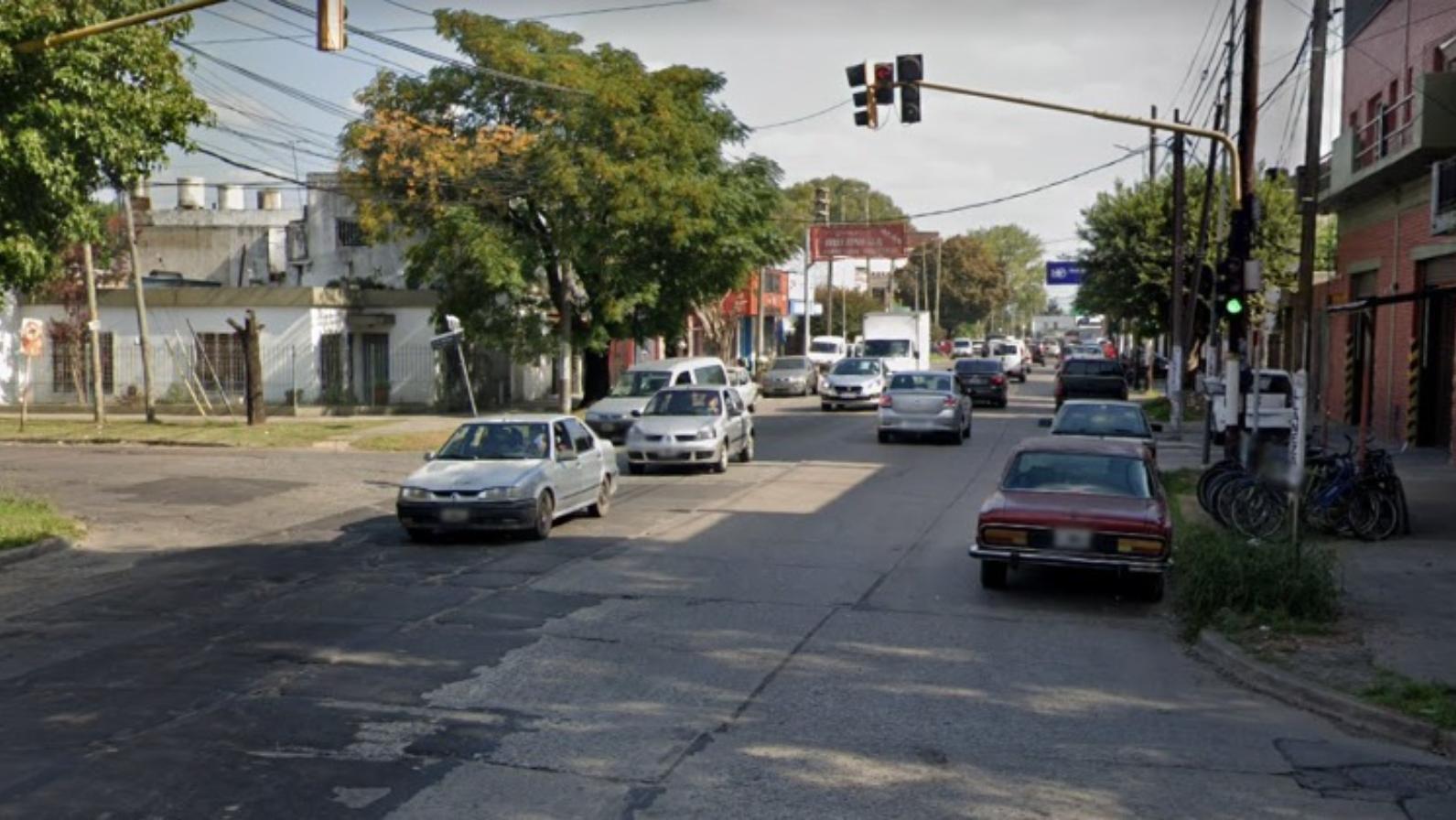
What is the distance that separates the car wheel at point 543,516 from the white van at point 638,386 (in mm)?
12065

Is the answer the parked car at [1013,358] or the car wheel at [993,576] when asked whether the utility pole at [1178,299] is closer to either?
the car wheel at [993,576]

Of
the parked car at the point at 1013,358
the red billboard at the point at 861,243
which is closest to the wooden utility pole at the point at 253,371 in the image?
the parked car at the point at 1013,358

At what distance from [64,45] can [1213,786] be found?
1513cm

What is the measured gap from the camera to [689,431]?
78.5ft

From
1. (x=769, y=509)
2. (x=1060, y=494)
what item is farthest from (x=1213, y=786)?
(x=769, y=509)

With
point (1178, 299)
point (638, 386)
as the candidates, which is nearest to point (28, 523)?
point (638, 386)

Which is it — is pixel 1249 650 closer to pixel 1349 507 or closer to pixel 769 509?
pixel 1349 507

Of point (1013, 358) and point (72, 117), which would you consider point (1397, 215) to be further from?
point (1013, 358)

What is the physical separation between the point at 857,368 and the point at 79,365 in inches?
939

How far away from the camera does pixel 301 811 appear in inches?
263

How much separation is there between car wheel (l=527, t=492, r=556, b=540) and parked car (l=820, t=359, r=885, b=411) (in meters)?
26.3

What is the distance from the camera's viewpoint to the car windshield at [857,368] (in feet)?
142

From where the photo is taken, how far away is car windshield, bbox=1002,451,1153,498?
13164mm

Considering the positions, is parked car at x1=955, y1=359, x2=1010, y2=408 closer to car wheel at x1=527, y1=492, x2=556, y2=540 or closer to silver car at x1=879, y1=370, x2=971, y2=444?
silver car at x1=879, y1=370, x2=971, y2=444
